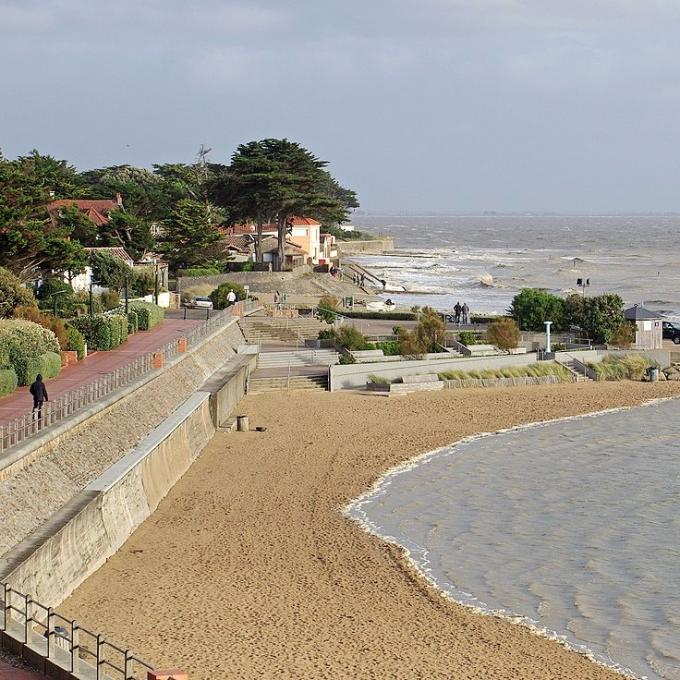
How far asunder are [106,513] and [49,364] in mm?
10012

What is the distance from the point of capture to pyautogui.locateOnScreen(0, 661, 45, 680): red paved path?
569 inches

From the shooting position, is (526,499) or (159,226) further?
(159,226)

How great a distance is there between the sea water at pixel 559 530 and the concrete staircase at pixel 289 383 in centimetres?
858

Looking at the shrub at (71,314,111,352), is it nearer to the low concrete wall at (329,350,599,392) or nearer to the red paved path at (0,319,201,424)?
the red paved path at (0,319,201,424)

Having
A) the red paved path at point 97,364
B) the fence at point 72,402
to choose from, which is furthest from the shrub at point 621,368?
the fence at point 72,402

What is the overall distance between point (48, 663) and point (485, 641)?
7227mm

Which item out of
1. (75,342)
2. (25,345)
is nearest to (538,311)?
(75,342)

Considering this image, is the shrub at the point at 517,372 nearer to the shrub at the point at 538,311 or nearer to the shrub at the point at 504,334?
the shrub at the point at 504,334

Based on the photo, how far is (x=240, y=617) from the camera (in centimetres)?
1939

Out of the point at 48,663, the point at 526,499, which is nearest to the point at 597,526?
the point at 526,499

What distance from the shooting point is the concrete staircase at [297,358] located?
153 feet

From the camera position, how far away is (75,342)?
3553 centimetres

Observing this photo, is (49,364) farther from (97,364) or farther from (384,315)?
(384,315)

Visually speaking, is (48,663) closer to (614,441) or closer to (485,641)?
(485,641)
